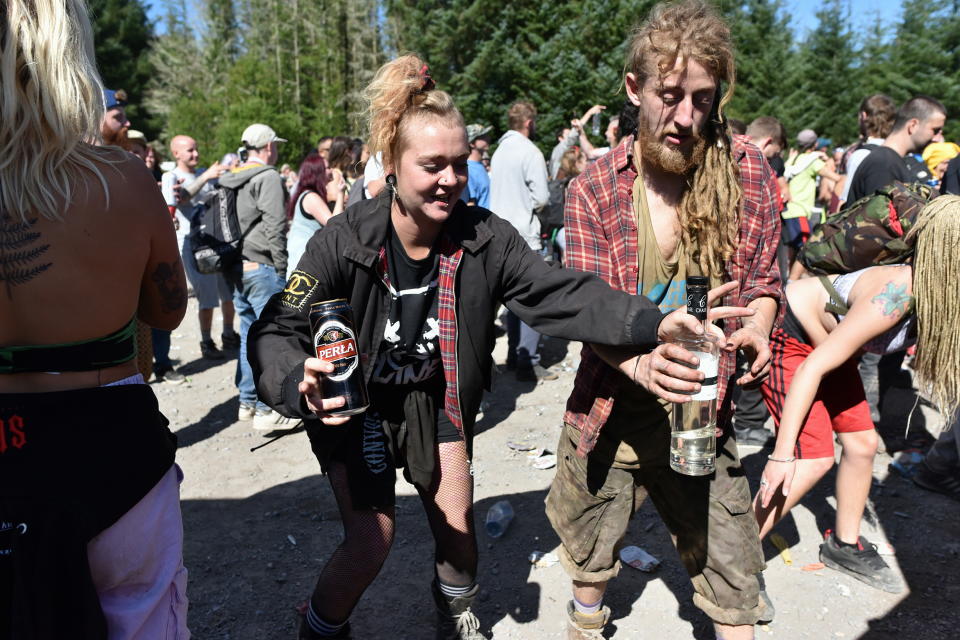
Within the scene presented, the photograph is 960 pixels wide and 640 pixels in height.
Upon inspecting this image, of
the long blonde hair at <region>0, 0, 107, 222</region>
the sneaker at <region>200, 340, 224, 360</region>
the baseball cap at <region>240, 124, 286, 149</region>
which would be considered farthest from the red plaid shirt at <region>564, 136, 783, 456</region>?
the sneaker at <region>200, 340, 224, 360</region>

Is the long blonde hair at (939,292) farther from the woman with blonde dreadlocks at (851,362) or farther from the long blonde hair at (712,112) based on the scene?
the long blonde hair at (712,112)

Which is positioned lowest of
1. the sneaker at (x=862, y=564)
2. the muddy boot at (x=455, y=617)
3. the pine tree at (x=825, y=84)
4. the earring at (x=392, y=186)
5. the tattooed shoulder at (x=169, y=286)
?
the sneaker at (x=862, y=564)

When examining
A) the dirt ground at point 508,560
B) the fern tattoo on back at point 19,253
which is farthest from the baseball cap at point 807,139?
the fern tattoo on back at point 19,253

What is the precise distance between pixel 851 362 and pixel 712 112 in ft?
5.54

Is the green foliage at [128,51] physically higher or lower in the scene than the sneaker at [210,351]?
higher

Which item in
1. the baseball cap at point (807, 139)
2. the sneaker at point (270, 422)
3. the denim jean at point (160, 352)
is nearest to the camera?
the sneaker at point (270, 422)

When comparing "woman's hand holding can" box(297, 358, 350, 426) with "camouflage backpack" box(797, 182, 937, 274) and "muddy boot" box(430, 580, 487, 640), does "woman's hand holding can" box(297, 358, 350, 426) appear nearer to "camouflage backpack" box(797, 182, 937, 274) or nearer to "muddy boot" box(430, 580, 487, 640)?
"muddy boot" box(430, 580, 487, 640)

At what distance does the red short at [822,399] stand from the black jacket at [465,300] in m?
1.44

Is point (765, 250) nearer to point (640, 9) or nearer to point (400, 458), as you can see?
point (400, 458)

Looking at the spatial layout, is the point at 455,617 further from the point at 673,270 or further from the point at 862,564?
the point at 862,564

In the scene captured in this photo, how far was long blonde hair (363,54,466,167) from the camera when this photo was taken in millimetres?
2426

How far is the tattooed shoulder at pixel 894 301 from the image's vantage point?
2.95m

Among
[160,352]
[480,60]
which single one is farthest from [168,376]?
[480,60]

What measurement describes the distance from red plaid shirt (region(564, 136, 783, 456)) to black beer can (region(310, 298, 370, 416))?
0.89m
